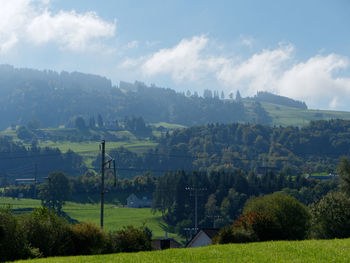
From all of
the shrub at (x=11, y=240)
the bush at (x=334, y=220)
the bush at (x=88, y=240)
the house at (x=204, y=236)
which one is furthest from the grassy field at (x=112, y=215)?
the shrub at (x=11, y=240)

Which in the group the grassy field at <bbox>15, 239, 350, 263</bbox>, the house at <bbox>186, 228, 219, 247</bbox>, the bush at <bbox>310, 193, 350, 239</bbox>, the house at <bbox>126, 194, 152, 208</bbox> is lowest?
the house at <bbox>126, 194, 152, 208</bbox>

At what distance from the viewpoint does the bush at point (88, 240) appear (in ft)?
115

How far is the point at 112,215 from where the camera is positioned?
151m

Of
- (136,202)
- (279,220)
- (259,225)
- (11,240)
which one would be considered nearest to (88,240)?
(11,240)

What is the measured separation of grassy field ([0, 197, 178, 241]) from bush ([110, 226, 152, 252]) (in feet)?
292

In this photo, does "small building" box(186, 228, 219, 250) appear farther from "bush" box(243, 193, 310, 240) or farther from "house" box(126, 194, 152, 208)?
"house" box(126, 194, 152, 208)

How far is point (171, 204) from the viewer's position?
160250 mm

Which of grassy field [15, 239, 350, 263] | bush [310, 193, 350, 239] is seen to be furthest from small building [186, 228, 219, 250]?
grassy field [15, 239, 350, 263]

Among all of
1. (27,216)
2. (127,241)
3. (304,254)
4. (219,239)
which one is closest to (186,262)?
(304,254)

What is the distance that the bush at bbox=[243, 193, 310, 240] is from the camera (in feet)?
144

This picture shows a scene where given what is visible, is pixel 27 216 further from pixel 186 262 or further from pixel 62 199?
pixel 62 199

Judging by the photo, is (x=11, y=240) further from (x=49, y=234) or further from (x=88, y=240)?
(x=88, y=240)

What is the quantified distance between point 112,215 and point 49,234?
11931 cm

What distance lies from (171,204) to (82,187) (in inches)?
1663
